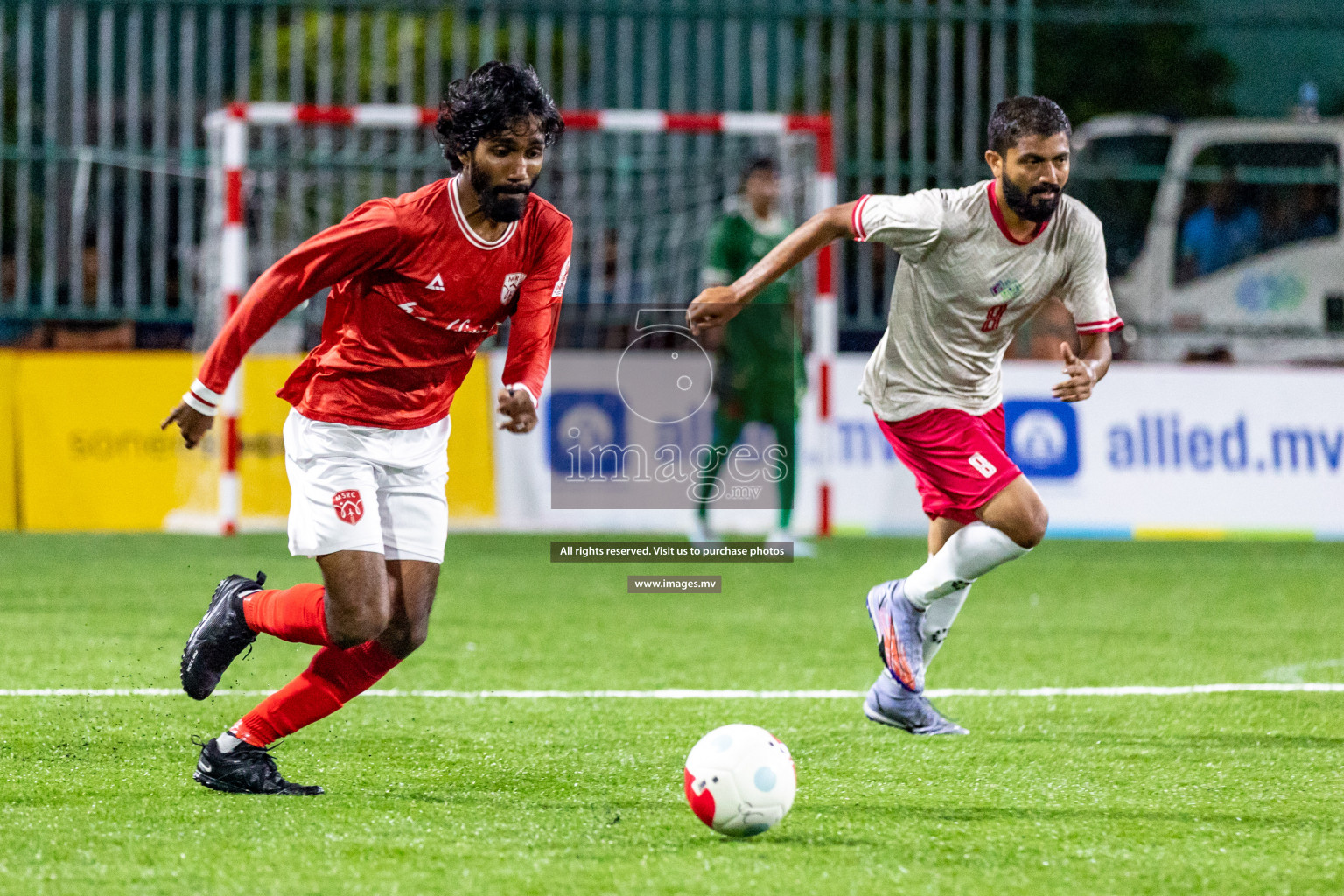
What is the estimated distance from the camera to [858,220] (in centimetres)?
532

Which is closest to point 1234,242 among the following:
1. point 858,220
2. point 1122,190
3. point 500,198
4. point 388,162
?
point 1122,190

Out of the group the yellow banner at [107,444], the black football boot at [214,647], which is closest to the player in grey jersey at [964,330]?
the black football boot at [214,647]

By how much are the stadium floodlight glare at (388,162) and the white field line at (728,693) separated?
4.21 m

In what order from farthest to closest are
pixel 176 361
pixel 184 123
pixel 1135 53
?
1. pixel 1135 53
2. pixel 184 123
3. pixel 176 361

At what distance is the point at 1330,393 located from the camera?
37.1 ft

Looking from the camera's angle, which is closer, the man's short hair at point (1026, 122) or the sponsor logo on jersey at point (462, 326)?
the sponsor logo on jersey at point (462, 326)

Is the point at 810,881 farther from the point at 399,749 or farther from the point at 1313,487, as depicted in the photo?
the point at 1313,487

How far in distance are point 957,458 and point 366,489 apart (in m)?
1.91

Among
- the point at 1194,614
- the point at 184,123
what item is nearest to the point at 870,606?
the point at 1194,614

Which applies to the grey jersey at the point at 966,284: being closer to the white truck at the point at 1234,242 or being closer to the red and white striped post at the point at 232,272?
the red and white striped post at the point at 232,272

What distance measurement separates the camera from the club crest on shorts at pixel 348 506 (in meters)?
4.46

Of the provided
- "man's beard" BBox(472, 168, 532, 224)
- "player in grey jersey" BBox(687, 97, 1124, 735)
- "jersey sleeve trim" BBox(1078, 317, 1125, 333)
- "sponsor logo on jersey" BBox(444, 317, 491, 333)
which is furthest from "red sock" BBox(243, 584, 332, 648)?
"jersey sleeve trim" BBox(1078, 317, 1125, 333)

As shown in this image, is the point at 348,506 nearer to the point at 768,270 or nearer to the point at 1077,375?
the point at 768,270

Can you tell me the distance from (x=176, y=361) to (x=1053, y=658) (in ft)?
20.4
